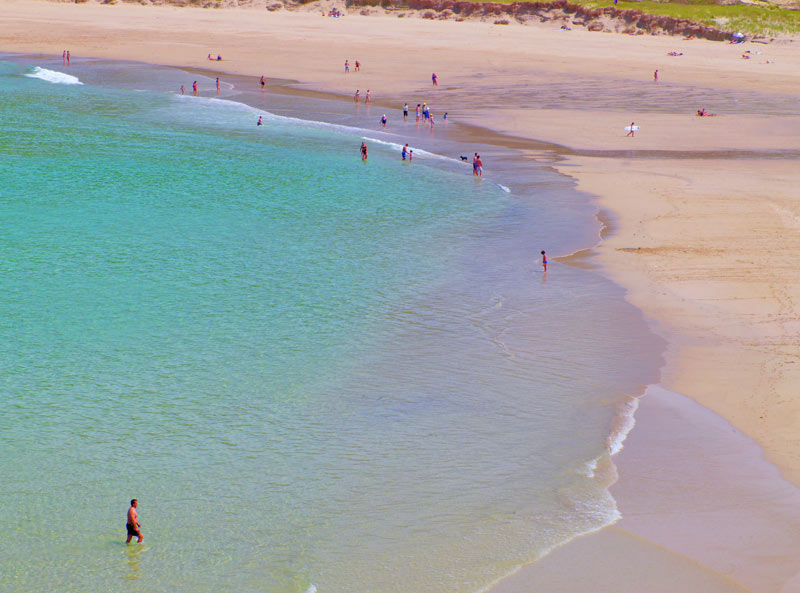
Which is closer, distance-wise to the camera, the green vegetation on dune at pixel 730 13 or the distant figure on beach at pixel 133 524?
the distant figure on beach at pixel 133 524

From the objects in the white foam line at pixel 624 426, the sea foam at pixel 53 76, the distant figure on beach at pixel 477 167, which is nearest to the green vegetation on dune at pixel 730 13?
the distant figure on beach at pixel 477 167

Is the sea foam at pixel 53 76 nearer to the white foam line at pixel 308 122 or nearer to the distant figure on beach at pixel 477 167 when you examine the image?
the white foam line at pixel 308 122

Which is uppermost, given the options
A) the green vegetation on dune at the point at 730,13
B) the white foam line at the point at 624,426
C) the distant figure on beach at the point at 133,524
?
the green vegetation on dune at the point at 730,13

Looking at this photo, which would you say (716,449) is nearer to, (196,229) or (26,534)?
(26,534)

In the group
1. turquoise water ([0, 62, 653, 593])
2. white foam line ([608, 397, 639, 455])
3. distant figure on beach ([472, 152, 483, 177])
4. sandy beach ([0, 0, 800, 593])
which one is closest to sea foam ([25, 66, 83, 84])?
sandy beach ([0, 0, 800, 593])

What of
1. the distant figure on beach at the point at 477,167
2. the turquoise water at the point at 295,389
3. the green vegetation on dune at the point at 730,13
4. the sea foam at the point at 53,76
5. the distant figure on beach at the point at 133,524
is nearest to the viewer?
the distant figure on beach at the point at 133,524

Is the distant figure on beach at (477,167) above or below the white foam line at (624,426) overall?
above

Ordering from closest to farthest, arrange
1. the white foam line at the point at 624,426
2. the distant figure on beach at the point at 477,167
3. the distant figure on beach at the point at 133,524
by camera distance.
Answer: the distant figure on beach at the point at 133,524
the white foam line at the point at 624,426
the distant figure on beach at the point at 477,167

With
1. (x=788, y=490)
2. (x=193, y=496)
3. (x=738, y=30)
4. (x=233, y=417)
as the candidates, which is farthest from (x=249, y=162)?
(x=738, y=30)
